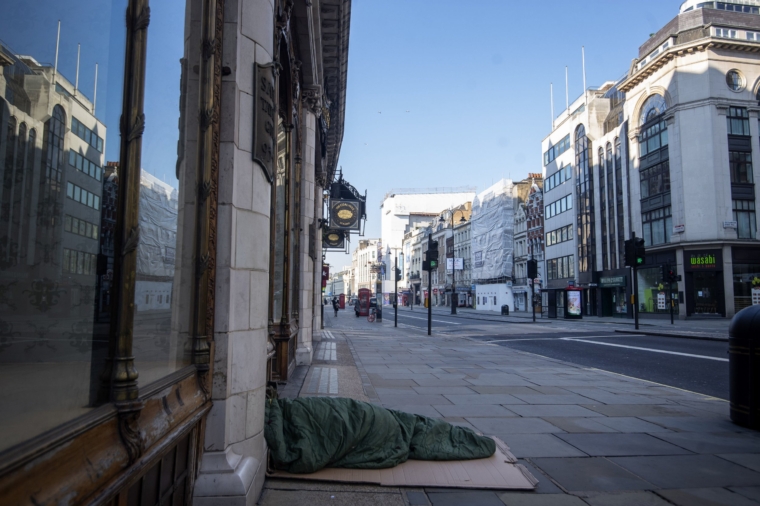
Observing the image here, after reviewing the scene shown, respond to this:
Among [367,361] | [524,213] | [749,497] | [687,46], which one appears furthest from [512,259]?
[749,497]

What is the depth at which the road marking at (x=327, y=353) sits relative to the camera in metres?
12.9

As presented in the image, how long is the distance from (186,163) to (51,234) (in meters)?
1.64

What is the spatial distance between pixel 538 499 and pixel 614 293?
47.9 metres

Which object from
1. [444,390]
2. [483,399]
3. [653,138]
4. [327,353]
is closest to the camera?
[483,399]

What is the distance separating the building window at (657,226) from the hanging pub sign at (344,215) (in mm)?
27835

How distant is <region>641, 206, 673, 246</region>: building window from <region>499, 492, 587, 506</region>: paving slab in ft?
136

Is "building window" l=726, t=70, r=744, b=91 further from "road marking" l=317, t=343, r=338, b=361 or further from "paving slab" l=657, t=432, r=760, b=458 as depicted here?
"paving slab" l=657, t=432, r=760, b=458

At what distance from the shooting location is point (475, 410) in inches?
283

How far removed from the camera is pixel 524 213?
6731 centimetres

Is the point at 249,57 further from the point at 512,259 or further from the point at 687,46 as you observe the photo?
the point at 512,259

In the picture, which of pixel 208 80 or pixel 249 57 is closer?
pixel 208 80

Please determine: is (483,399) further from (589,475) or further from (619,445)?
(589,475)

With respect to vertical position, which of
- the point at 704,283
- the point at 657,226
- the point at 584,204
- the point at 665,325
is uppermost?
the point at 584,204

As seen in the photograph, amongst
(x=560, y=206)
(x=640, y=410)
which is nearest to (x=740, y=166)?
(x=560, y=206)
